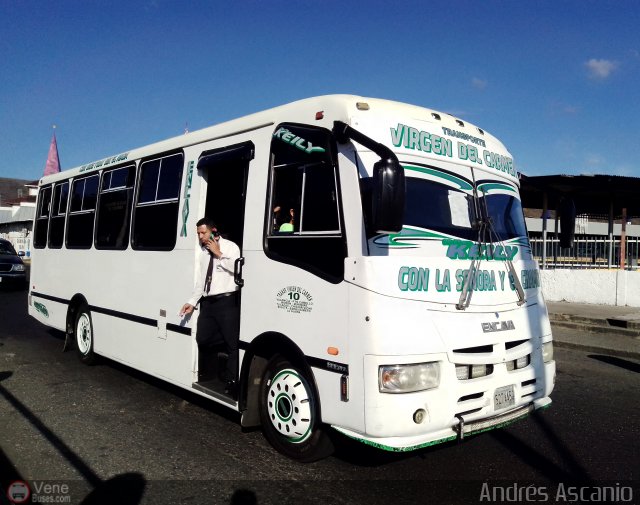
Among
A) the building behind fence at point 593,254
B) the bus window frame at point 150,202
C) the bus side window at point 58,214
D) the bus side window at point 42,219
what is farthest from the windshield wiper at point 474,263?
the building behind fence at point 593,254

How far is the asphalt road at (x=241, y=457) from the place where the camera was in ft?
13.2

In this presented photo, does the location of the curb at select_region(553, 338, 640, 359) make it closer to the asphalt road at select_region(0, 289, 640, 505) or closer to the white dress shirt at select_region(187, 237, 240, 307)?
the asphalt road at select_region(0, 289, 640, 505)

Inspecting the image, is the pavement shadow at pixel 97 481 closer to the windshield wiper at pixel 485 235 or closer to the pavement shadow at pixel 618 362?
the windshield wiper at pixel 485 235

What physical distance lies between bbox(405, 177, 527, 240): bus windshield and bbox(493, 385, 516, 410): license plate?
4.04ft

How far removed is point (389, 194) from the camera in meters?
3.56

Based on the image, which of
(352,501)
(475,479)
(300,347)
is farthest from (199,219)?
(475,479)

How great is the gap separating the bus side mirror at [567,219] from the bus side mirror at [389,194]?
9.36ft

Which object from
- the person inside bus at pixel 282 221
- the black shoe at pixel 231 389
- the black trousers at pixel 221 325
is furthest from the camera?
the black trousers at pixel 221 325

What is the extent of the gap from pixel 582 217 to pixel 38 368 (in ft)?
53.7

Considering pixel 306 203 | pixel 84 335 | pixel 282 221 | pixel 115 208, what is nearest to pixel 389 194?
pixel 306 203

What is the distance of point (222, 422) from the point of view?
565 centimetres

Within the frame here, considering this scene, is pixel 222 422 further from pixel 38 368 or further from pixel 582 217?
pixel 582 217

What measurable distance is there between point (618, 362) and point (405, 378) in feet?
22.3

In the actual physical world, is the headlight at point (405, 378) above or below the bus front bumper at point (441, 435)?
above
